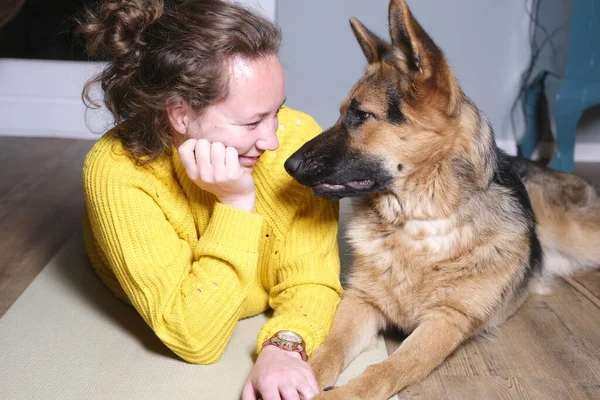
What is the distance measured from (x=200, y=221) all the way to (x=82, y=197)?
1.41m

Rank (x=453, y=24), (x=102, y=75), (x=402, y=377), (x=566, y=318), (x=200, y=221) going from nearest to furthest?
1. (x=402, y=377)
2. (x=102, y=75)
3. (x=200, y=221)
4. (x=566, y=318)
5. (x=453, y=24)

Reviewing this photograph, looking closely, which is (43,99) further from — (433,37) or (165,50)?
(165,50)

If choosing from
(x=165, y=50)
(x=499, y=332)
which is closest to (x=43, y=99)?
(x=165, y=50)

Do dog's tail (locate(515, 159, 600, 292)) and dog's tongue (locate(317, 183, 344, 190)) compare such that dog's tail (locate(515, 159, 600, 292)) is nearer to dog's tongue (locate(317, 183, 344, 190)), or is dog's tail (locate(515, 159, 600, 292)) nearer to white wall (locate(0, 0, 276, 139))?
dog's tongue (locate(317, 183, 344, 190))

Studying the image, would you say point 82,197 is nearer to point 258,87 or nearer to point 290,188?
point 290,188

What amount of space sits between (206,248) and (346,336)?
42 cm

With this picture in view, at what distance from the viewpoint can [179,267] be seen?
5.72ft

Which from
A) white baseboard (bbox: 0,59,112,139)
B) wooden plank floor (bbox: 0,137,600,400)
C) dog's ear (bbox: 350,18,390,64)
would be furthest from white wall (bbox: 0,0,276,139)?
dog's ear (bbox: 350,18,390,64)

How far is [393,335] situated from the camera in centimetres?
202

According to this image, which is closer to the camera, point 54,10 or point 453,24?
point 453,24

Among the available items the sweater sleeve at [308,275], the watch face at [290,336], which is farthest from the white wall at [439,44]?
the watch face at [290,336]

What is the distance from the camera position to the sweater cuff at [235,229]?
170 cm

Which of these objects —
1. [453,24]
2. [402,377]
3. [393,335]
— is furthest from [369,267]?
[453,24]

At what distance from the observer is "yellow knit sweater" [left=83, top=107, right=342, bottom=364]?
5.52ft
